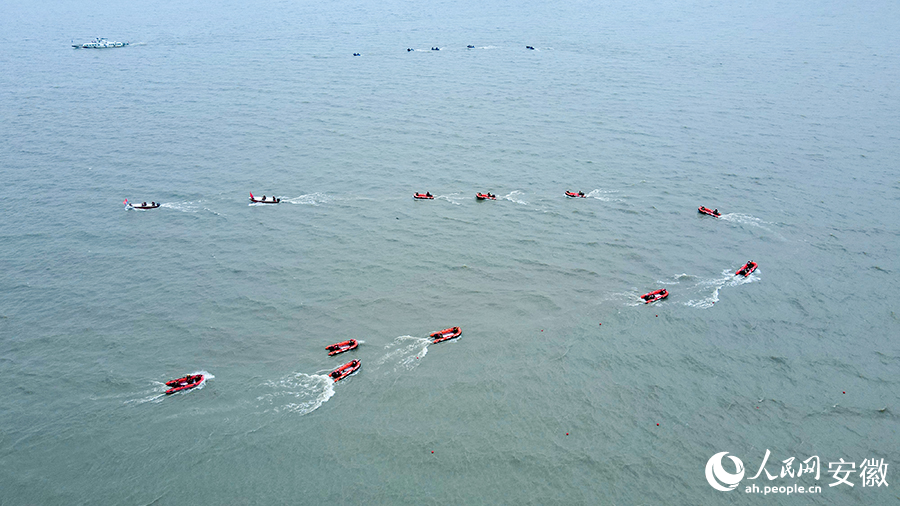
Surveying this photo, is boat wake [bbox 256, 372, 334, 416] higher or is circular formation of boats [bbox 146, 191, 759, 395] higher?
circular formation of boats [bbox 146, 191, 759, 395]

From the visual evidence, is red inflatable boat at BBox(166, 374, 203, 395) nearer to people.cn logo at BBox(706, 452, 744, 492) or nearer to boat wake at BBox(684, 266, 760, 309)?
people.cn logo at BBox(706, 452, 744, 492)

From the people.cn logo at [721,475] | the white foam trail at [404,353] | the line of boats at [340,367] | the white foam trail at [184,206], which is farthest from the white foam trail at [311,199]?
the people.cn logo at [721,475]

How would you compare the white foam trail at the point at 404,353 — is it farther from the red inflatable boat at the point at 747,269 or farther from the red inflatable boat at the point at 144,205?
the red inflatable boat at the point at 144,205

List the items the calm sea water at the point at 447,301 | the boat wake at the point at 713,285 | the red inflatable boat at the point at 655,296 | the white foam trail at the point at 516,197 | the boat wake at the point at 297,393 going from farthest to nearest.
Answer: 1. the white foam trail at the point at 516,197
2. the red inflatable boat at the point at 655,296
3. the boat wake at the point at 713,285
4. the boat wake at the point at 297,393
5. the calm sea water at the point at 447,301

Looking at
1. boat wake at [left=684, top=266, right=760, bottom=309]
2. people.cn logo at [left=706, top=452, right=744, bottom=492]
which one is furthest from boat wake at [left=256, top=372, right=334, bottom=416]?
boat wake at [left=684, top=266, right=760, bottom=309]

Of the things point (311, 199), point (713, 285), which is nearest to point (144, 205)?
point (311, 199)

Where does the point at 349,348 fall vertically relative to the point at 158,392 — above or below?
above

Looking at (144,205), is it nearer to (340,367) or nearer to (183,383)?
(183,383)
